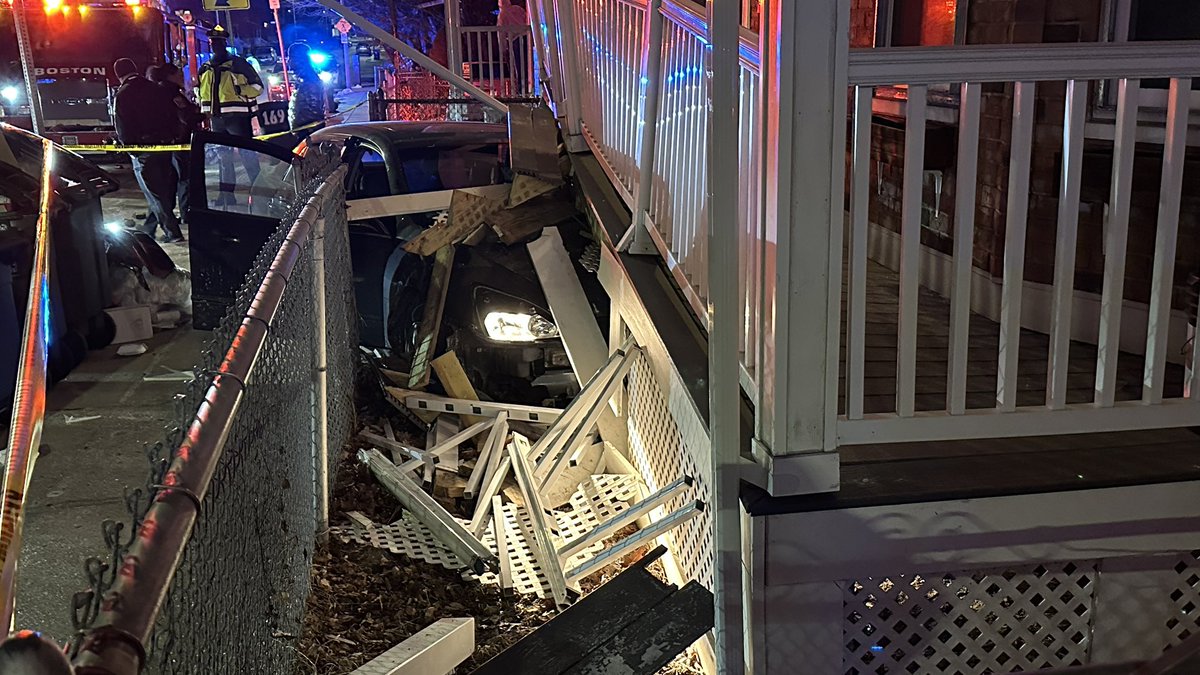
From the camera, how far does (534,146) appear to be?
7492 millimetres

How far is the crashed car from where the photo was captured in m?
6.61

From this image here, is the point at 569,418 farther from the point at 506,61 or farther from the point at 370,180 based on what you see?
the point at 506,61

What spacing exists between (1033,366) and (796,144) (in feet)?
6.94

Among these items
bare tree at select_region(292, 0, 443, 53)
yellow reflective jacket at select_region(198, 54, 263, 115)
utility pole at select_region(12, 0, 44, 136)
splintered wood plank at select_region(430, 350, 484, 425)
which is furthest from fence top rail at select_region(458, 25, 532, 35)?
bare tree at select_region(292, 0, 443, 53)

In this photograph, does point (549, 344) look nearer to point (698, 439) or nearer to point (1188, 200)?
point (698, 439)

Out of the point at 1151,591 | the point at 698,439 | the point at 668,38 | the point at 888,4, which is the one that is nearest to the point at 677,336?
the point at 698,439

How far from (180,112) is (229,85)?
8.12ft

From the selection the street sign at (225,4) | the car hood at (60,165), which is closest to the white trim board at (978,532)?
the car hood at (60,165)

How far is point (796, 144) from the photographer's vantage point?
2852 mm

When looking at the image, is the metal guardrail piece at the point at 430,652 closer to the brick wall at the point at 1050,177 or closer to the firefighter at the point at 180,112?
the brick wall at the point at 1050,177

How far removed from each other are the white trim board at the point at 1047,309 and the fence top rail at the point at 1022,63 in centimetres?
131

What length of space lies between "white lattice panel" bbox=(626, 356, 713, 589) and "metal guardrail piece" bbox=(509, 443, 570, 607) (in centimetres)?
50

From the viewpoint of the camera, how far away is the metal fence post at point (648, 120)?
15.0 feet

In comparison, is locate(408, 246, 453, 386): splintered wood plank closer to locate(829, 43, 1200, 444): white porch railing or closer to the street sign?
locate(829, 43, 1200, 444): white porch railing
